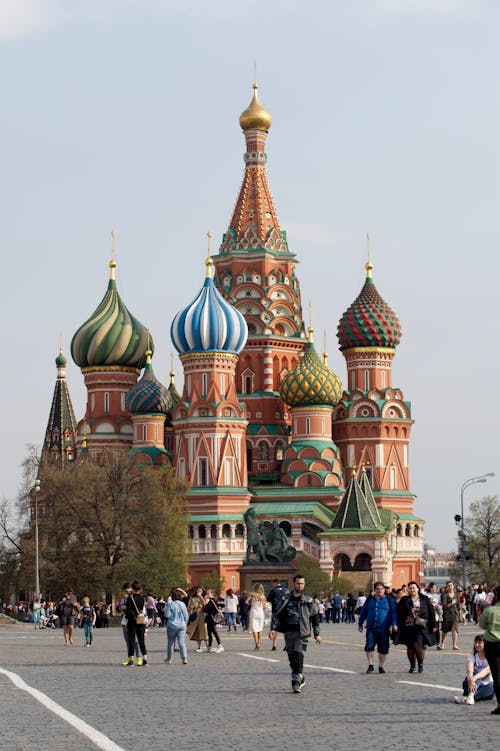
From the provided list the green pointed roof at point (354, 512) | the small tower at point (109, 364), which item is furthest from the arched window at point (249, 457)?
the green pointed roof at point (354, 512)

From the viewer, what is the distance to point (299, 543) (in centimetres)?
7756

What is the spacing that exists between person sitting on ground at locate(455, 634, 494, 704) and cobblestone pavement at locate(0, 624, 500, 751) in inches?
9.0

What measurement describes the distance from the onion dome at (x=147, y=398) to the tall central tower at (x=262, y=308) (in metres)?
4.63

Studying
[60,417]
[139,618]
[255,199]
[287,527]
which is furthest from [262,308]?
[139,618]

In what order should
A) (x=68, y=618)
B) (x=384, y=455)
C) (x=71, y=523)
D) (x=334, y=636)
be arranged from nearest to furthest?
1. (x=68, y=618)
2. (x=334, y=636)
3. (x=71, y=523)
4. (x=384, y=455)

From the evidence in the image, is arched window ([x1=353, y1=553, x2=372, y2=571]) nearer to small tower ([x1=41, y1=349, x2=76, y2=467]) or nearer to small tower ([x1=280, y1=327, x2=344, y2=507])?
small tower ([x1=280, y1=327, x2=344, y2=507])

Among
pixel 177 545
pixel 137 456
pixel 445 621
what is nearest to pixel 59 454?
pixel 137 456

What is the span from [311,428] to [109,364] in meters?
12.7

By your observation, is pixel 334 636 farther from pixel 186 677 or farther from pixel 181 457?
pixel 181 457

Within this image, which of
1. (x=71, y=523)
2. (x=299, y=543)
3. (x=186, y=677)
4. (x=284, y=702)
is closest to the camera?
(x=284, y=702)

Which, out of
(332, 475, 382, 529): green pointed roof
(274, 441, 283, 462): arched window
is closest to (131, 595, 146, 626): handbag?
(332, 475, 382, 529): green pointed roof

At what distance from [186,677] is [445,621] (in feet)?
25.2

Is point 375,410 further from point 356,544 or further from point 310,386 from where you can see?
point 356,544

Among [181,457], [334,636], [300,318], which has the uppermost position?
[300,318]
